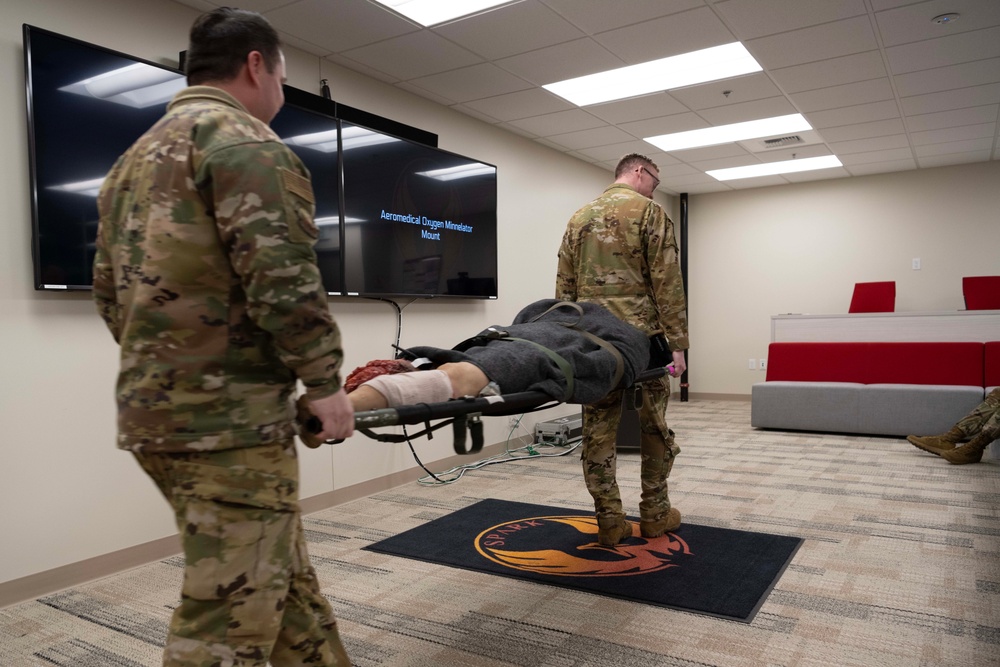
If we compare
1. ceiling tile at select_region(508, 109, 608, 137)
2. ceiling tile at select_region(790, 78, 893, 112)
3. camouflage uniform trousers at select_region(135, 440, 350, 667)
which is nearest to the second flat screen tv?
ceiling tile at select_region(508, 109, 608, 137)

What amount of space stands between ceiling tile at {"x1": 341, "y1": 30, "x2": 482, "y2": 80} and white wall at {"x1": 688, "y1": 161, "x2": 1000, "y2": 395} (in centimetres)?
518

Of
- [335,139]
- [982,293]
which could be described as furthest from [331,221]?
[982,293]

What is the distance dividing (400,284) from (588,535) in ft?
6.05

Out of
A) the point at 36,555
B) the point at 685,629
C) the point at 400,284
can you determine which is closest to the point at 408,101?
the point at 400,284

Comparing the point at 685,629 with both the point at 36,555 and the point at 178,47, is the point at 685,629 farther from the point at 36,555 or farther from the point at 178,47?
the point at 178,47

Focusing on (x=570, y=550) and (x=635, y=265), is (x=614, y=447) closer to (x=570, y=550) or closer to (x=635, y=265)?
(x=570, y=550)

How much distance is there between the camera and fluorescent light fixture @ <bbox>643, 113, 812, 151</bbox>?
542 cm

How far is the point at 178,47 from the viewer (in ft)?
10.5

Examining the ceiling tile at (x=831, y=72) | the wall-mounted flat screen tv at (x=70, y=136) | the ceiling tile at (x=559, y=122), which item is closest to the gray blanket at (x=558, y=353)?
the wall-mounted flat screen tv at (x=70, y=136)

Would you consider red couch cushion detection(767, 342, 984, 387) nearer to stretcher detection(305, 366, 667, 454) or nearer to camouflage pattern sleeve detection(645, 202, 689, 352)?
camouflage pattern sleeve detection(645, 202, 689, 352)

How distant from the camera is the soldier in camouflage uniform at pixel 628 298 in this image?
2.77 metres

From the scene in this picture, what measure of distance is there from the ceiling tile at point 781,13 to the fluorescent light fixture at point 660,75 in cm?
27

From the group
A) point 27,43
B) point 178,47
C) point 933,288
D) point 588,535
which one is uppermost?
point 178,47

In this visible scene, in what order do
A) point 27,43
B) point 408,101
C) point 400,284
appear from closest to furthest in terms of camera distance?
1. point 27,43
2. point 400,284
3. point 408,101
